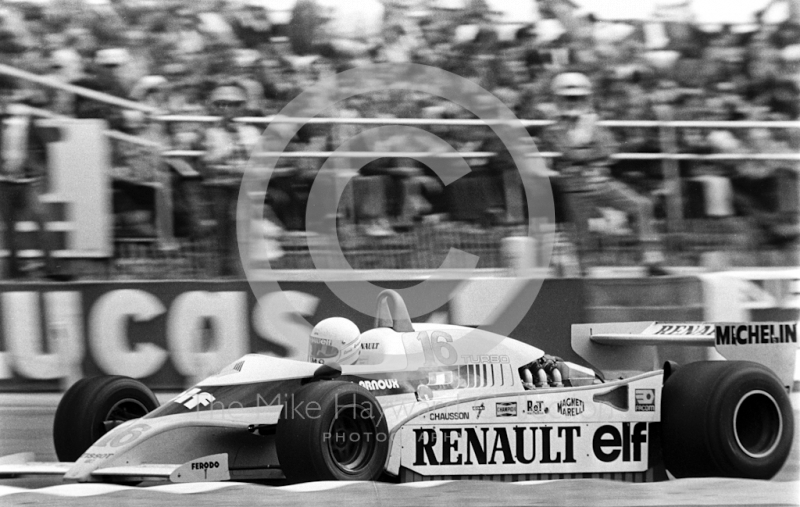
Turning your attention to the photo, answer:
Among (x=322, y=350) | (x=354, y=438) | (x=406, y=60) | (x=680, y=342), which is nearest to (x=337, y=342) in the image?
(x=322, y=350)

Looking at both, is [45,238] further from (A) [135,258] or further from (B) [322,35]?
(B) [322,35]

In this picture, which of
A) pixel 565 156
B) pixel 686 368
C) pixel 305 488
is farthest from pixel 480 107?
pixel 305 488

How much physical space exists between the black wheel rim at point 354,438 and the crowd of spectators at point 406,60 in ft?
8.29

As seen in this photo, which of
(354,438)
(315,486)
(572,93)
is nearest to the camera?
(315,486)

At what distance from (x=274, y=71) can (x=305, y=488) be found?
388 cm

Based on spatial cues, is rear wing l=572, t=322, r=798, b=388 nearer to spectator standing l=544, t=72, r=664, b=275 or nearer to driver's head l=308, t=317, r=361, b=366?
spectator standing l=544, t=72, r=664, b=275

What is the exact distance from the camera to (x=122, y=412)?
518 centimetres

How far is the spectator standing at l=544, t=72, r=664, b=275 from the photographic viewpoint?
6955mm

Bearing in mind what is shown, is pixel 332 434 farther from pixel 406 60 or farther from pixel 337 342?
pixel 406 60

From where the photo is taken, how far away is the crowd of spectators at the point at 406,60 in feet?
22.4

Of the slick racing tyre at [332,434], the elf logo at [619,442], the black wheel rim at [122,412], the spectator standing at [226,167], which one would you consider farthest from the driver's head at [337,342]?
the spectator standing at [226,167]

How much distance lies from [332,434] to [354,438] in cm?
13

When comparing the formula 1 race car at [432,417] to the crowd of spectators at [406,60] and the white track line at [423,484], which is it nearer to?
the white track line at [423,484]

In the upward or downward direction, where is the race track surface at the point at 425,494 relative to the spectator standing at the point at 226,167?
downward
